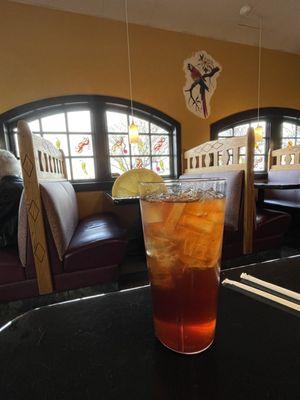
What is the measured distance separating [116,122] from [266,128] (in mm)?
2690

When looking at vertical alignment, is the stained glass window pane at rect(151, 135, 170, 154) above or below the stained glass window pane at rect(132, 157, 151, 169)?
above

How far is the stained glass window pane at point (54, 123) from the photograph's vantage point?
2.71 metres

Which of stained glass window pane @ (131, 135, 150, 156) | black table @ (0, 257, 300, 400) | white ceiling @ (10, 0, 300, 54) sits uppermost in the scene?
white ceiling @ (10, 0, 300, 54)

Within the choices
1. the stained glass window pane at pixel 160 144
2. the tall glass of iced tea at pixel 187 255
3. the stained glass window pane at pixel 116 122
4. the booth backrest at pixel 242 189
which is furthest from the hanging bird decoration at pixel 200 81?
the tall glass of iced tea at pixel 187 255

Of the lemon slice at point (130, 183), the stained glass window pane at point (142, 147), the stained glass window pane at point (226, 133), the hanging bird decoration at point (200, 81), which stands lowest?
the lemon slice at point (130, 183)

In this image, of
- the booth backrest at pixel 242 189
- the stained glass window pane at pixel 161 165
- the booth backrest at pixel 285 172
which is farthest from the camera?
the stained glass window pane at pixel 161 165

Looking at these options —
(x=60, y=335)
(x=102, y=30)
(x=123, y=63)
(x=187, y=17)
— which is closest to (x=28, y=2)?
(x=102, y=30)

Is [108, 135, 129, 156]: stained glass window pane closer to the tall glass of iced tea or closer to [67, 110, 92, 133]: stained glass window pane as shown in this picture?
[67, 110, 92, 133]: stained glass window pane

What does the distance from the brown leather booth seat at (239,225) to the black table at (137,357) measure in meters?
1.44

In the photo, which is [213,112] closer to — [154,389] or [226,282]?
[226,282]

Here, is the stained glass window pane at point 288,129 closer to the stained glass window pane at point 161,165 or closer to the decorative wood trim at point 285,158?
the decorative wood trim at point 285,158

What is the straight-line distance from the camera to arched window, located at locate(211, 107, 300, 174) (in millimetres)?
3467

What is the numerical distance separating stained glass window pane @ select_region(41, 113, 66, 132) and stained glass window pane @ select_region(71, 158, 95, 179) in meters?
0.44

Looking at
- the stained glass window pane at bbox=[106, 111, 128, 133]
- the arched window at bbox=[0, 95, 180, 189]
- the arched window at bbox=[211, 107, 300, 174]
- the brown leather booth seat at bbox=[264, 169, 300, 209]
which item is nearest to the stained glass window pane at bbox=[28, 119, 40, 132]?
the arched window at bbox=[0, 95, 180, 189]
